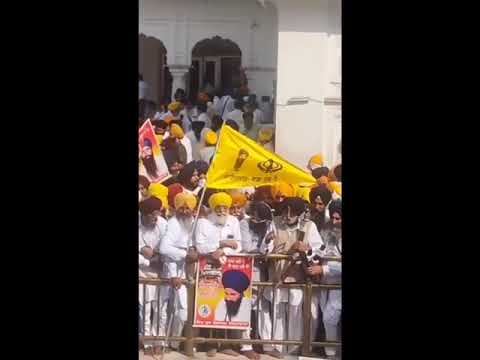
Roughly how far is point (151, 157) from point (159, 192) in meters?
0.21

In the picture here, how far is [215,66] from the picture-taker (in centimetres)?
670

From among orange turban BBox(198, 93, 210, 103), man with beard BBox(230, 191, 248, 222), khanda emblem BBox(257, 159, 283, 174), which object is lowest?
man with beard BBox(230, 191, 248, 222)

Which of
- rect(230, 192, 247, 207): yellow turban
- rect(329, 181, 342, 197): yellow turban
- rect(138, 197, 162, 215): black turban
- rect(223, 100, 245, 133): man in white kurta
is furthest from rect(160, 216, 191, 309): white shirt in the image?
rect(329, 181, 342, 197): yellow turban

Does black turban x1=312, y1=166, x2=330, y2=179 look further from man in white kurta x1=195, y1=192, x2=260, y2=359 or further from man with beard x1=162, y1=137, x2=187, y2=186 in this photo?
man with beard x1=162, y1=137, x2=187, y2=186

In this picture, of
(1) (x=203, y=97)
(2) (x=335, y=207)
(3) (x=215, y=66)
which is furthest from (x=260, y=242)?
(3) (x=215, y=66)

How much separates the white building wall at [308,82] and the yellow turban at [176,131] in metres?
0.57

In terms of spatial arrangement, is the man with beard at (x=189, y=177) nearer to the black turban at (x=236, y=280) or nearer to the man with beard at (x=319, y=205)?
the black turban at (x=236, y=280)

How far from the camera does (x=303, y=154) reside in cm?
674

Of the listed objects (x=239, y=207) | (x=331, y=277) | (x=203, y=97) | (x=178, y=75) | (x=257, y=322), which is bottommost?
(x=257, y=322)

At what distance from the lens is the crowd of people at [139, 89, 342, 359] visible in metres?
6.77

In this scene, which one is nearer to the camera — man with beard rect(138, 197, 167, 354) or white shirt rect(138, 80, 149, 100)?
white shirt rect(138, 80, 149, 100)

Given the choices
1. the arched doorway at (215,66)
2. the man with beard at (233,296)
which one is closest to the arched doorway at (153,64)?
the arched doorway at (215,66)

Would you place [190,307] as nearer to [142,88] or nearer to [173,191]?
[173,191]

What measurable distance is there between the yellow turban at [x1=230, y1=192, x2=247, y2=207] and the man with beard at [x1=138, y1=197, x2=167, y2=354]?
0.42m
